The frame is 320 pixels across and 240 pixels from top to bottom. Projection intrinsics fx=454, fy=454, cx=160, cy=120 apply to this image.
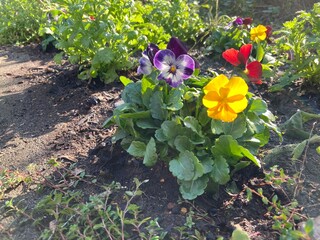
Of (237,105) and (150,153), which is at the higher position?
(237,105)

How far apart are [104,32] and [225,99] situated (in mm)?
1407

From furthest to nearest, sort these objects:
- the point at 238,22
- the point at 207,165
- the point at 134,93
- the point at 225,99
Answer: the point at 238,22 → the point at 134,93 → the point at 207,165 → the point at 225,99

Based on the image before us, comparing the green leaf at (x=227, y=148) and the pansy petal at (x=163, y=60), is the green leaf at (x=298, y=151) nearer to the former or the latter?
the green leaf at (x=227, y=148)

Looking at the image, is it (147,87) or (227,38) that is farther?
(227,38)

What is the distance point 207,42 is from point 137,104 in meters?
1.80

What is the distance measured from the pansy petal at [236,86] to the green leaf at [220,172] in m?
0.34

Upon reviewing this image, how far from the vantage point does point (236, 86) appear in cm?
222

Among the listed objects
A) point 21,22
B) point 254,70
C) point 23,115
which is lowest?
point 21,22

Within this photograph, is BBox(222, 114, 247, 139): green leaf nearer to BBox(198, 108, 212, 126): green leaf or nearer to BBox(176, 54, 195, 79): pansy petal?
BBox(198, 108, 212, 126): green leaf

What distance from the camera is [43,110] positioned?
3.51m

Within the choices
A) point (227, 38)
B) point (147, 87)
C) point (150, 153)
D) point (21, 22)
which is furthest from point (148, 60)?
point (21, 22)

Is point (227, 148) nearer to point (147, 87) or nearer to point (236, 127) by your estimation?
point (236, 127)

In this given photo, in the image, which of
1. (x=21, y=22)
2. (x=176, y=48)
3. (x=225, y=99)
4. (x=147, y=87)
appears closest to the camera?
(x=225, y=99)

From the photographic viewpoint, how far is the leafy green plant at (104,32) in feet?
10.9
